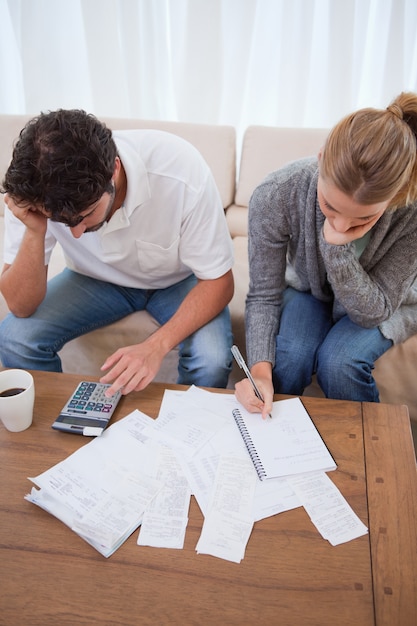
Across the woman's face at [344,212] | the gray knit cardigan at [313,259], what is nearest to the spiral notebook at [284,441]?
the gray knit cardigan at [313,259]

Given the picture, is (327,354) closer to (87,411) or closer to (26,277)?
(87,411)

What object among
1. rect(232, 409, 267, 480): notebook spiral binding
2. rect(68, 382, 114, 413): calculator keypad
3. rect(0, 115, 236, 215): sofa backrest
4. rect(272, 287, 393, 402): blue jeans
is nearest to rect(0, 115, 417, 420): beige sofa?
rect(0, 115, 236, 215): sofa backrest

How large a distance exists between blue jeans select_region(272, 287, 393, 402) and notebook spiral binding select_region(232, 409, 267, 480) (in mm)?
292

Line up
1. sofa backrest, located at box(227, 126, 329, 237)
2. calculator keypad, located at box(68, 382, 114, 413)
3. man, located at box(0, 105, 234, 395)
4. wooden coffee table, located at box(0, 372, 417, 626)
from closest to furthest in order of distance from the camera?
wooden coffee table, located at box(0, 372, 417, 626) → calculator keypad, located at box(68, 382, 114, 413) → man, located at box(0, 105, 234, 395) → sofa backrest, located at box(227, 126, 329, 237)

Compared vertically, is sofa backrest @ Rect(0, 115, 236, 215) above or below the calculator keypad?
above

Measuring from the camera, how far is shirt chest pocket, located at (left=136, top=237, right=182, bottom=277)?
1240mm

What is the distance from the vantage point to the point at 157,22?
201 cm

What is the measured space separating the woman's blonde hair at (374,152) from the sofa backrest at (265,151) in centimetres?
104

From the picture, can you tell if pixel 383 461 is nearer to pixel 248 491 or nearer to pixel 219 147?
pixel 248 491

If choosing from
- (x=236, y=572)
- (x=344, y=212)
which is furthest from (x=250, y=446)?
(x=344, y=212)

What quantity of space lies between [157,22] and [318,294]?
4.79 feet

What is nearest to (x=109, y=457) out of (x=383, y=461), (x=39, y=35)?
(x=383, y=461)

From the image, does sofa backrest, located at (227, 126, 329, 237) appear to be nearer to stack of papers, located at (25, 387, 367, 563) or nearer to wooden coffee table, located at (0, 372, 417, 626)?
stack of papers, located at (25, 387, 367, 563)

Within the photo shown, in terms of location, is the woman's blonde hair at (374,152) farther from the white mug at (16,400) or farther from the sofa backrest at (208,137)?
the sofa backrest at (208,137)
